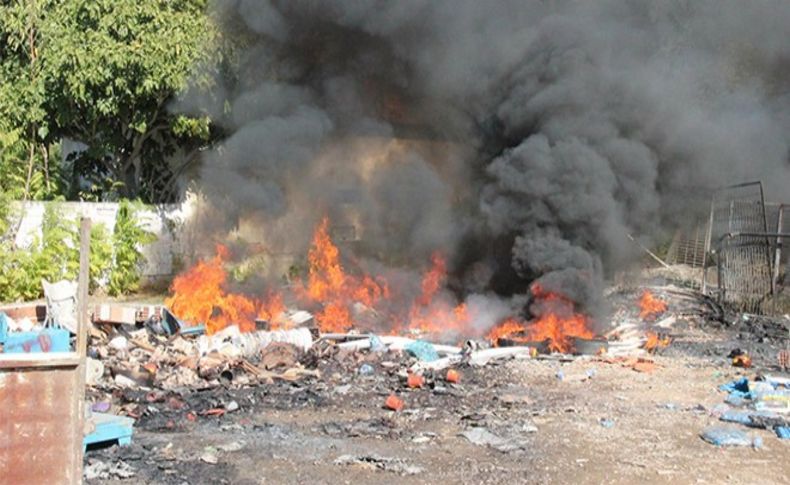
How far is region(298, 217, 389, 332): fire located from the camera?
1391 cm

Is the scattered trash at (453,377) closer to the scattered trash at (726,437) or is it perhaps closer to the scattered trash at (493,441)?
the scattered trash at (493,441)

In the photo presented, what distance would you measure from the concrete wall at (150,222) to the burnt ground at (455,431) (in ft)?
28.5

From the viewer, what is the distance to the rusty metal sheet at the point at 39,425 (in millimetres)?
4082

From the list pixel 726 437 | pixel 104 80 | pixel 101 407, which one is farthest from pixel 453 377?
pixel 104 80

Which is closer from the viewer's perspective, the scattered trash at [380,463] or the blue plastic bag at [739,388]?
the scattered trash at [380,463]

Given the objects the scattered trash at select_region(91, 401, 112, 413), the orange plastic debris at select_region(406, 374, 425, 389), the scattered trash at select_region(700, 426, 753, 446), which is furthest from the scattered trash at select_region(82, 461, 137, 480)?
the scattered trash at select_region(700, 426, 753, 446)

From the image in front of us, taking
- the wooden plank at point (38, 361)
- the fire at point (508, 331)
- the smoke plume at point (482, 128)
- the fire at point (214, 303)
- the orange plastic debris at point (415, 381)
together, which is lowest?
the orange plastic debris at point (415, 381)

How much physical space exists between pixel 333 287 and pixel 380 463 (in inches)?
327

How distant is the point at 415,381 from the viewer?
31.2 feet

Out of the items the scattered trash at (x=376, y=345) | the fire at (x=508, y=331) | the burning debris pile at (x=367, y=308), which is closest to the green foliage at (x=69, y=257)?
the burning debris pile at (x=367, y=308)

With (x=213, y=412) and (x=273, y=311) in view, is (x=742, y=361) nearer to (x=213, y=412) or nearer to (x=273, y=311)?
(x=213, y=412)

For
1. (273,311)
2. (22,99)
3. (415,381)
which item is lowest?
(415,381)

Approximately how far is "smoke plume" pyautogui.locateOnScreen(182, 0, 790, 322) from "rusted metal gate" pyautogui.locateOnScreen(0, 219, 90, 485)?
32.1ft

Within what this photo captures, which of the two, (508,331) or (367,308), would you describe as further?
(367,308)
